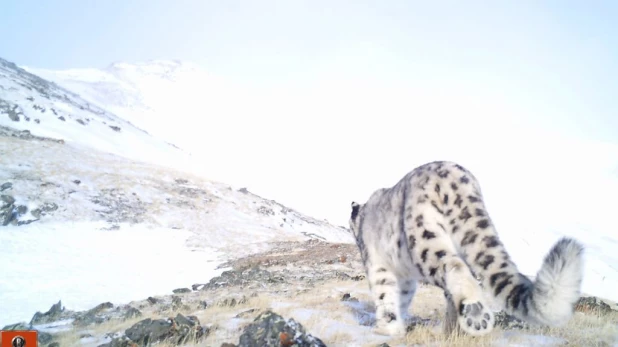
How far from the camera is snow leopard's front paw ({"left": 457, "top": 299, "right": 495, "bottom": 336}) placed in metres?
4.53

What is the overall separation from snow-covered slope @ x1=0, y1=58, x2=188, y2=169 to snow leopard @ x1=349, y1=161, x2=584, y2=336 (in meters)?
58.5

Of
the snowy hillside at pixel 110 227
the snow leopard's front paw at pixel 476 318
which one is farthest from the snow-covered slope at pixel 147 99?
the snow leopard's front paw at pixel 476 318

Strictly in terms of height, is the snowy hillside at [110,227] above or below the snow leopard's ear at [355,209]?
below

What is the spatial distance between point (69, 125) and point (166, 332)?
6630 centimetres

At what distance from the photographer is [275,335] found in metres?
5.86

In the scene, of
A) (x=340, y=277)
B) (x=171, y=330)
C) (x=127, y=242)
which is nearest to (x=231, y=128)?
(x=127, y=242)

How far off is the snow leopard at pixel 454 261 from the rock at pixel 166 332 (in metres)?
3.41

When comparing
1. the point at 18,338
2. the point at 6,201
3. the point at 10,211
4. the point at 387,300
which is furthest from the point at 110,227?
the point at 387,300

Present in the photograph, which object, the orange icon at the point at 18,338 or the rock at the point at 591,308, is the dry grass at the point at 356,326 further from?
the orange icon at the point at 18,338

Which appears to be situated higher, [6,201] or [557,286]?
[557,286]

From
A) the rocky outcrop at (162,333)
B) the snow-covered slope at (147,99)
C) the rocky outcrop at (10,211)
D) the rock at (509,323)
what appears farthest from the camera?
the snow-covered slope at (147,99)

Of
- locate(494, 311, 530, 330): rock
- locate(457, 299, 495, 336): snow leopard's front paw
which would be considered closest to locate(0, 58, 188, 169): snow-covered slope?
locate(494, 311, 530, 330): rock

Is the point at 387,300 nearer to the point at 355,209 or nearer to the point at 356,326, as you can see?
the point at 356,326

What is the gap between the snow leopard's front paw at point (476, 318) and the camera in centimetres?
453
